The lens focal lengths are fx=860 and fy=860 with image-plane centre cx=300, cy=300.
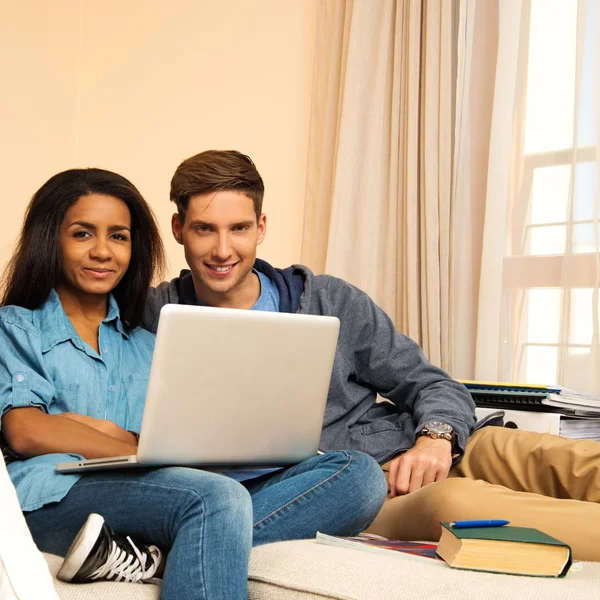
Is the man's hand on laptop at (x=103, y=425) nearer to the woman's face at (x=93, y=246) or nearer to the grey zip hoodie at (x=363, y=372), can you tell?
the woman's face at (x=93, y=246)

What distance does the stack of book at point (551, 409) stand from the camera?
211 cm

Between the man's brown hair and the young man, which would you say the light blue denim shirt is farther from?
the man's brown hair

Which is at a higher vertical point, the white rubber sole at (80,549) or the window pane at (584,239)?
the window pane at (584,239)

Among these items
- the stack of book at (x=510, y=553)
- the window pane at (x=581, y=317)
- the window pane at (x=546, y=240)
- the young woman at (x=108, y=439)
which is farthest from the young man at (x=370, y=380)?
the window pane at (x=546, y=240)

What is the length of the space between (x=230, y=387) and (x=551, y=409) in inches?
42.3

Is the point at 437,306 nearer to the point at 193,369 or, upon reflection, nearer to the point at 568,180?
the point at 568,180

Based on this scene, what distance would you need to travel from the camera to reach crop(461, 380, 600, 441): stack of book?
2.11 metres

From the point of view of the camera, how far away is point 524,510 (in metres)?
1.54

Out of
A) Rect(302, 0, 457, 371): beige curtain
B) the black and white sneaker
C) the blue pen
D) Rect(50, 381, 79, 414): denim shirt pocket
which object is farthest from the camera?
Rect(302, 0, 457, 371): beige curtain

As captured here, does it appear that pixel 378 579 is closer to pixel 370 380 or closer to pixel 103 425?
pixel 103 425

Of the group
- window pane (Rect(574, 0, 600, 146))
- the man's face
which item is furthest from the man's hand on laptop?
window pane (Rect(574, 0, 600, 146))

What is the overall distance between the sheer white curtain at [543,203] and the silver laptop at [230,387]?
4.10 feet

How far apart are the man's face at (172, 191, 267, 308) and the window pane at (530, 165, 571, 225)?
1040 mm

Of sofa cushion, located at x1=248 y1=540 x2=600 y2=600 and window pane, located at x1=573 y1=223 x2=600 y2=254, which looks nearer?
sofa cushion, located at x1=248 y1=540 x2=600 y2=600
